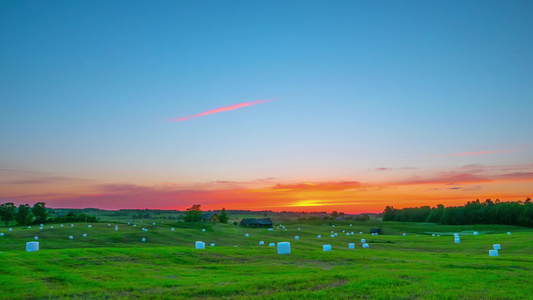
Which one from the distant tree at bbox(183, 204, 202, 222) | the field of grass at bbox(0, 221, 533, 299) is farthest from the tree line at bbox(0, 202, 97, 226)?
the field of grass at bbox(0, 221, 533, 299)

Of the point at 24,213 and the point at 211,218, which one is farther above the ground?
the point at 24,213

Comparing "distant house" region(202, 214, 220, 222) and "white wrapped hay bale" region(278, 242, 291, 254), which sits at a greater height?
"white wrapped hay bale" region(278, 242, 291, 254)

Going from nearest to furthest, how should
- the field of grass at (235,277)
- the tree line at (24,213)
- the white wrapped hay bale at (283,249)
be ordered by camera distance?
the field of grass at (235,277)
the white wrapped hay bale at (283,249)
the tree line at (24,213)

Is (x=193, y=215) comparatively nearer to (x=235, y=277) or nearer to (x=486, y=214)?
(x=486, y=214)

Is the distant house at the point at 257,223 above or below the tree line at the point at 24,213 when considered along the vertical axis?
below

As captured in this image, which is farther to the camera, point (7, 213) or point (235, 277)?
point (7, 213)

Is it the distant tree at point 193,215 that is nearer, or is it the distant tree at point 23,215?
the distant tree at point 23,215

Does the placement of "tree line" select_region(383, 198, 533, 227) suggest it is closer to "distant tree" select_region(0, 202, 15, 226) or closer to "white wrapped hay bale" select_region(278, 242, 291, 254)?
"white wrapped hay bale" select_region(278, 242, 291, 254)

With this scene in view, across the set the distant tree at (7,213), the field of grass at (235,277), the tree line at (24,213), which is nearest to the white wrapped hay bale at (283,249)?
the field of grass at (235,277)

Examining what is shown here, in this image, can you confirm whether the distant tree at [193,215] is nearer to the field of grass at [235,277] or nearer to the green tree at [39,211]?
the green tree at [39,211]

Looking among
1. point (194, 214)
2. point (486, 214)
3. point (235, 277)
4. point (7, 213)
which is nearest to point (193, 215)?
point (194, 214)

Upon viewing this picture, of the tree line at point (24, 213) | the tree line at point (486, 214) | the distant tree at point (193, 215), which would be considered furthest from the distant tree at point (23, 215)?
the tree line at point (486, 214)

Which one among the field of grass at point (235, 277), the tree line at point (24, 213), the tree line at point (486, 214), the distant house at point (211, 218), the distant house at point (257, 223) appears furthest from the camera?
the distant house at point (211, 218)

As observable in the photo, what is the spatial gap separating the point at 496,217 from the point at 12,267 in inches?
6309
